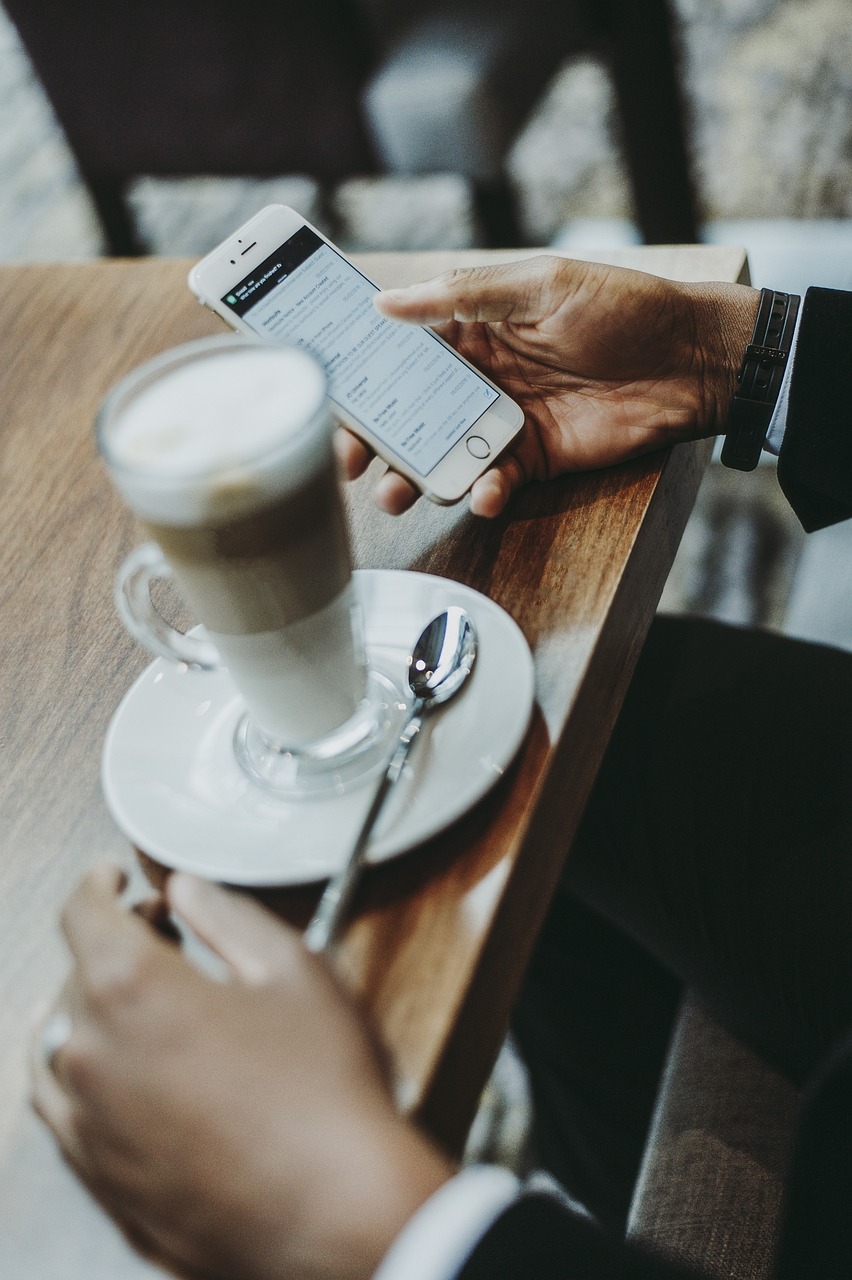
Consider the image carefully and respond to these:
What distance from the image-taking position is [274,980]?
1.26 ft

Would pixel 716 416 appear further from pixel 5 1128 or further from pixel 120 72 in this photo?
pixel 120 72

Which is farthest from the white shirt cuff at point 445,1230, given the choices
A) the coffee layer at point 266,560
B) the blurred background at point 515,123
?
the blurred background at point 515,123

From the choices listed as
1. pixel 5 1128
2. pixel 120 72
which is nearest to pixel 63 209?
pixel 120 72

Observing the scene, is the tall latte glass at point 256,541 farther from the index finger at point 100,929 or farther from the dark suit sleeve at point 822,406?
the dark suit sleeve at point 822,406

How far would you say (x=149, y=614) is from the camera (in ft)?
1.55

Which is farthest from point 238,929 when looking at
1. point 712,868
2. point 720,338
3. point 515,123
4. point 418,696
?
point 515,123

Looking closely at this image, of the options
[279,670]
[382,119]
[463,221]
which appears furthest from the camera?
[463,221]

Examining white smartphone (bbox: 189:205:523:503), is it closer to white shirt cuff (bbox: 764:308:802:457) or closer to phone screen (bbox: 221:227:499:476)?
phone screen (bbox: 221:227:499:476)

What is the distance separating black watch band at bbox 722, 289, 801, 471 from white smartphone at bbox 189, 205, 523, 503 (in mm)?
159

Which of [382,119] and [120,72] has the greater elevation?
[120,72]

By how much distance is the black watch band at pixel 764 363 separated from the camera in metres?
0.69

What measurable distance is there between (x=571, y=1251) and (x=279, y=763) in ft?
0.77

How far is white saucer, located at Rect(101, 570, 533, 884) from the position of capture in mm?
435

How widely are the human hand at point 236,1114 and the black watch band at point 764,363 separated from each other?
475 mm
